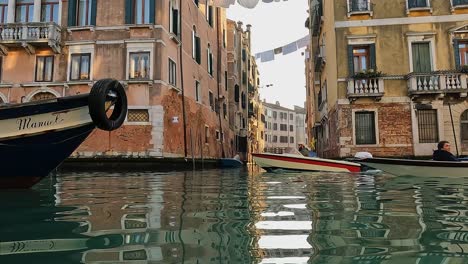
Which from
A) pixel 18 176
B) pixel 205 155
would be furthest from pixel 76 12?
pixel 18 176

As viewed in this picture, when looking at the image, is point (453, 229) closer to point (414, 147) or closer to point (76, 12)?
point (414, 147)

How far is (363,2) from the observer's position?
15328 mm

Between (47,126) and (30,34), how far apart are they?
12.1 m

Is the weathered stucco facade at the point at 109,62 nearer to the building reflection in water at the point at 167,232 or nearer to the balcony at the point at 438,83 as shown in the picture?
the balcony at the point at 438,83

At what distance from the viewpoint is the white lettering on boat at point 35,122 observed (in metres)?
4.90

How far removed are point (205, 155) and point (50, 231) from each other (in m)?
17.8

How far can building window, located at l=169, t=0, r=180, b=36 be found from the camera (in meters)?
16.5

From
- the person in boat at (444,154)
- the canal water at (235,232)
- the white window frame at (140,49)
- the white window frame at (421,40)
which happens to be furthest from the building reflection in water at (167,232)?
the white window frame at (421,40)

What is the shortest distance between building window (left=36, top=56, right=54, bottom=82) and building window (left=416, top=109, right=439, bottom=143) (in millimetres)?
13989

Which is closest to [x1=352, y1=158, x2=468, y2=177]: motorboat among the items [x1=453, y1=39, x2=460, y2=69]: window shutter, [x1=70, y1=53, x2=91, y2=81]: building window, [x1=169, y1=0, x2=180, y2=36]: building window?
[x1=453, y1=39, x2=460, y2=69]: window shutter

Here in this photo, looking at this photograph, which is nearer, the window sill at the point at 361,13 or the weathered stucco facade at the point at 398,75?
the weathered stucco facade at the point at 398,75

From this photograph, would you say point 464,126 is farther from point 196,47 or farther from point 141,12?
point 141,12

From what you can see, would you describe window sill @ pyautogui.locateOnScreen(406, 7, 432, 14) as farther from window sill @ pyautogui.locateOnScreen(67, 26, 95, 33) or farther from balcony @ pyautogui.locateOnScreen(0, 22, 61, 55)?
balcony @ pyautogui.locateOnScreen(0, 22, 61, 55)

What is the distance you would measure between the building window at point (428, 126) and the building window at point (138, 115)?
32.9 ft
